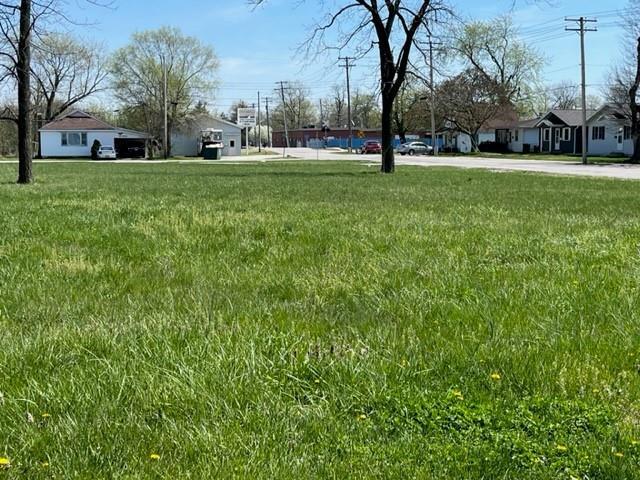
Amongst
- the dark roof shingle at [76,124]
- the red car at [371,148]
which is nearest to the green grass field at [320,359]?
the dark roof shingle at [76,124]

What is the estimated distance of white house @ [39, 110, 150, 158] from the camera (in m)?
69.1

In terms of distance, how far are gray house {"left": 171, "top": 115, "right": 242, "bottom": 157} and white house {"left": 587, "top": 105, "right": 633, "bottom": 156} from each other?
40.8 m

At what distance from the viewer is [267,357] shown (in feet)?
12.5

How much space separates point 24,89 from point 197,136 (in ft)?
193

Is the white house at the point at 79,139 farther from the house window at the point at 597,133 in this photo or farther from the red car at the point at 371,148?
the house window at the point at 597,133

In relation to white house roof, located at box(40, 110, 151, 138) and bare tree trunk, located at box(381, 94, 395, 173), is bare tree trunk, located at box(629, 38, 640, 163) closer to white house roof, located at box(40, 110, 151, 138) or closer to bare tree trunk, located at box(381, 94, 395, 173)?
bare tree trunk, located at box(381, 94, 395, 173)

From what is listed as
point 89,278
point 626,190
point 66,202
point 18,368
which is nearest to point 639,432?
point 18,368

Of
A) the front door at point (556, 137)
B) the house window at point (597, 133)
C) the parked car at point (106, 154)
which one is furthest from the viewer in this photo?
the front door at point (556, 137)

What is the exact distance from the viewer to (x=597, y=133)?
222 ft

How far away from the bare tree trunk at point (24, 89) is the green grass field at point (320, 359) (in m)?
14.6

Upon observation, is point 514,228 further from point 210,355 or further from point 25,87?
point 25,87

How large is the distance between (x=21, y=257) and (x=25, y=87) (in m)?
15.7

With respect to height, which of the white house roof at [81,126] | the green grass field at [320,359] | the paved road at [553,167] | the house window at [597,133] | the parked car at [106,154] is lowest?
the green grass field at [320,359]

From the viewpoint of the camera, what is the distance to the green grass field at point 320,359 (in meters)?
2.73
